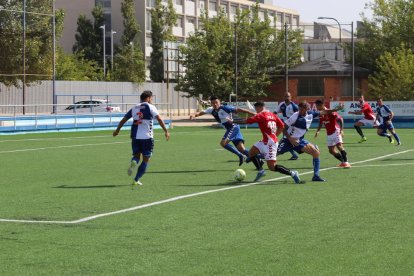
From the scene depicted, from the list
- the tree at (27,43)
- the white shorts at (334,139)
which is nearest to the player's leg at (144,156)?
the white shorts at (334,139)

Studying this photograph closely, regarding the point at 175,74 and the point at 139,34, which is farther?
Result: the point at 139,34

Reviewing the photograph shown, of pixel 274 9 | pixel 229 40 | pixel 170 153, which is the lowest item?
pixel 170 153

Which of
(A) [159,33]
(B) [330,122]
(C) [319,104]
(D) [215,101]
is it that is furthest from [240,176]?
(A) [159,33]

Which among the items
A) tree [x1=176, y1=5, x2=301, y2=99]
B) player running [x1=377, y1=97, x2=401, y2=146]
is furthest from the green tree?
player running [x1=377, y1=97, x2=401, y2=146]

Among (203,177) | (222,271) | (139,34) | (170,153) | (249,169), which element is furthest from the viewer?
(139,34)

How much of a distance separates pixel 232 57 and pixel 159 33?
24.8 metres

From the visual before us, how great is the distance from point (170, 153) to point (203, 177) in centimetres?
876

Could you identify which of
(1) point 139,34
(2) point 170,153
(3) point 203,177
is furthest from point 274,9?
(3) point 203,177

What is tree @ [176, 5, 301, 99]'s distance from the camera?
224 ft

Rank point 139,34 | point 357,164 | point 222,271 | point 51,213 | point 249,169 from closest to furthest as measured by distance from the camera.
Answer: point 222,271 → point 51,213 → point 249,169 → point 357,164 → point 139,34

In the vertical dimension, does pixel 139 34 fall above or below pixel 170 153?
above

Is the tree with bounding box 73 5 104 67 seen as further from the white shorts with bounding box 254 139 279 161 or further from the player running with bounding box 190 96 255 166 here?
the white shorts with bounding box 254 139 279 161

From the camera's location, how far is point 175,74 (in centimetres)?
7419

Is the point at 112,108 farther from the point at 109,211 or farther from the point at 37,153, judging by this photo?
the point at 109,211
